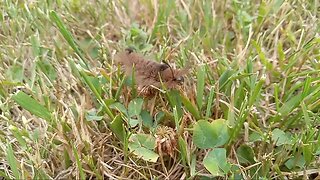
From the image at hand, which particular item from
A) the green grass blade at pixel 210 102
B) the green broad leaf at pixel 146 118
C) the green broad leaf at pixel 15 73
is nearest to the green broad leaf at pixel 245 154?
the green grass blade at pixel 210 102

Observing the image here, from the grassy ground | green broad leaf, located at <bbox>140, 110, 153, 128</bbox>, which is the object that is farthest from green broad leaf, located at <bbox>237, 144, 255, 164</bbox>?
green broad leaf, located at <bbox>140, 110, 153, 128</bbox>

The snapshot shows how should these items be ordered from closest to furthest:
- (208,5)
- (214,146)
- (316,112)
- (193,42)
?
(214,146)
(316,112)
(193,42)
(208,5)

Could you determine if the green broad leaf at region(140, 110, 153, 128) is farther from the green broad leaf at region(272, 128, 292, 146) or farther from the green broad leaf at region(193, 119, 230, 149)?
the green broad leaf at region(272, 128, 292, 146)

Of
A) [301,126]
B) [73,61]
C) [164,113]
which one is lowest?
[301,126]

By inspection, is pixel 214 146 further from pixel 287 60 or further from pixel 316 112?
pixel 287 60

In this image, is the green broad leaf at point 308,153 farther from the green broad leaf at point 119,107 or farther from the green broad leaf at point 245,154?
the green broad leaf at point 119,107

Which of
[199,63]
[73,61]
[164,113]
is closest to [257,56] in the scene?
[199,63]

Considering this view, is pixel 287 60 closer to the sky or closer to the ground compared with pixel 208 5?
closer to the ground
